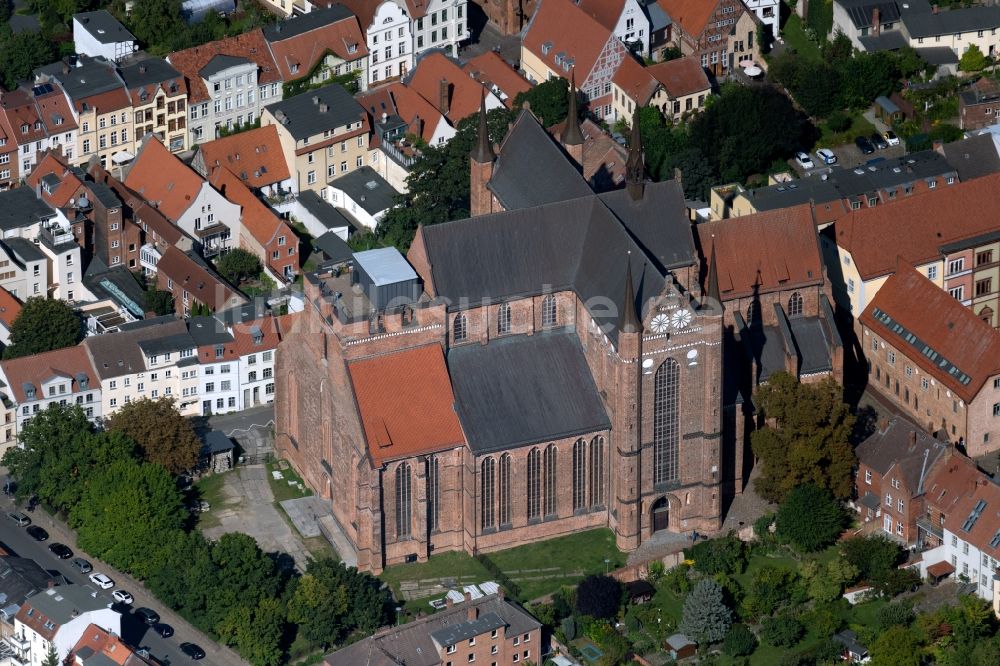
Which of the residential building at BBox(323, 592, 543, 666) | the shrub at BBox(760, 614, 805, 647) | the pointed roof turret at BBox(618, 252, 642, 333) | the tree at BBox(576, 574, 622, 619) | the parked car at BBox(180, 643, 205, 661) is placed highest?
the pointed roof turret at BBox(618, 252, 642, 333)

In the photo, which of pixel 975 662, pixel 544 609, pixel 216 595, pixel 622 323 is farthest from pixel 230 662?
pixel 975 662

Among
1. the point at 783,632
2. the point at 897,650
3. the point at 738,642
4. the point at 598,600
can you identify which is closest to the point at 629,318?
the point at 598,600

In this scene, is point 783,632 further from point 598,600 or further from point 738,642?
point 598,600

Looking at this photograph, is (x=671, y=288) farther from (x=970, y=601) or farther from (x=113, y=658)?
(x=113, y=658)

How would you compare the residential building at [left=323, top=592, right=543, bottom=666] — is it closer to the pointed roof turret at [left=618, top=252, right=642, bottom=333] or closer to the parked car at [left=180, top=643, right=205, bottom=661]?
the parked car at [left=180, top=643, right=205, bottom=661]

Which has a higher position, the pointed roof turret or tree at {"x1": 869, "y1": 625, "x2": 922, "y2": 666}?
the pointed roof turret

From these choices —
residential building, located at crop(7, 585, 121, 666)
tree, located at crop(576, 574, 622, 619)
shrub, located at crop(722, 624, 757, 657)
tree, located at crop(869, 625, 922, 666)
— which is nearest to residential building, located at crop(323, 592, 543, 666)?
tree, located at crop(576, 574, 622, 619)
